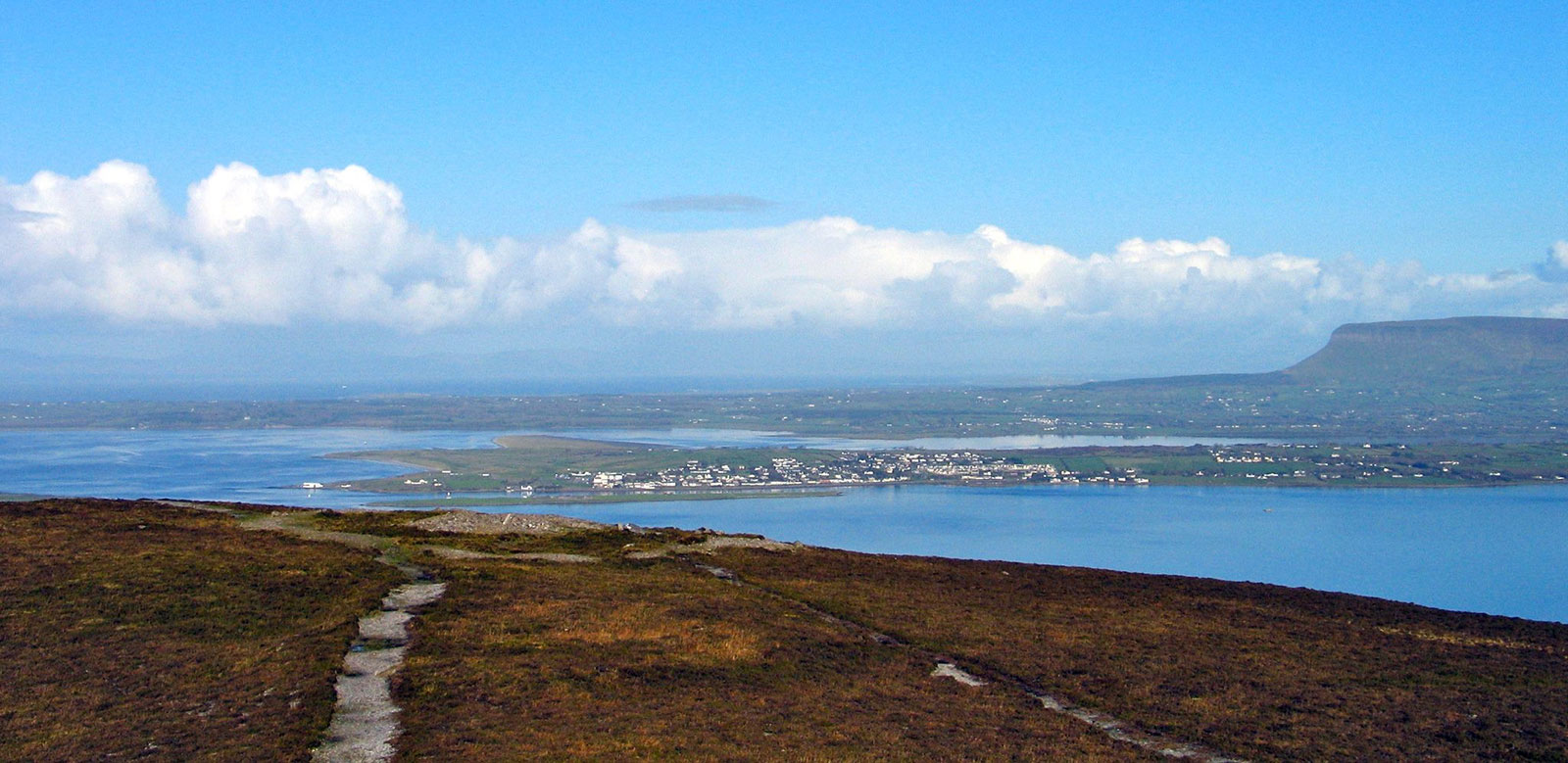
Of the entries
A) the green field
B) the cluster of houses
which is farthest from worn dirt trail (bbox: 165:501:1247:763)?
the cluster of houses

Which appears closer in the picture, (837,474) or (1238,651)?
(1238,651)

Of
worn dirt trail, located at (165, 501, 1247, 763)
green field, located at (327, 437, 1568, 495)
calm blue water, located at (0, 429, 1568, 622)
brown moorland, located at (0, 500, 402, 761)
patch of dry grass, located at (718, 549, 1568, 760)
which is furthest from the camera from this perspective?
green field, located at (327, 437, 1568, 495)

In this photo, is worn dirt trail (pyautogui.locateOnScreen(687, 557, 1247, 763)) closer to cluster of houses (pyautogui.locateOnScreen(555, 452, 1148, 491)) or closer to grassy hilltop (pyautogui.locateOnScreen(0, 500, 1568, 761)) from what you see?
grassy hilltop (pyautogui.locateOnScreen(0, 500, 1568, 761))

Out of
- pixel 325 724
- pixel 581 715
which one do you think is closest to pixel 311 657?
pixel 325 724

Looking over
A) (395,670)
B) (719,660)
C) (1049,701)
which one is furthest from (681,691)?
(1049,701)

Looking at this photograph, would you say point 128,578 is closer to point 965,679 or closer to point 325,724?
point 325,724

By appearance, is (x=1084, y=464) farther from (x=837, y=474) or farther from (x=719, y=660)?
(x=719, y=660)
